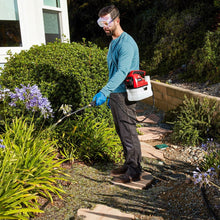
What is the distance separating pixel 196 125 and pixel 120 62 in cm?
215

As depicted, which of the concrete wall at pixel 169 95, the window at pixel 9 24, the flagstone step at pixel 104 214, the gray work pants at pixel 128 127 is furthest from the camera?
the concrete wall at pixel 169 95

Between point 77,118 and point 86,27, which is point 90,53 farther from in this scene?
point 86,27

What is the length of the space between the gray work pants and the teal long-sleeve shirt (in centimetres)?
13

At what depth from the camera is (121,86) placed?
2916mm

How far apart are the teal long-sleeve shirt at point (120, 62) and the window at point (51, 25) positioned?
323 cm

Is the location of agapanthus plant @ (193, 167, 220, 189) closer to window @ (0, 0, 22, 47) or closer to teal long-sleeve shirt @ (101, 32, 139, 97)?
teal long-sleeve shirt @ (101, 32, 139, 97)

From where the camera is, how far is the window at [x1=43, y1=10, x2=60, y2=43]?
18.4 ft

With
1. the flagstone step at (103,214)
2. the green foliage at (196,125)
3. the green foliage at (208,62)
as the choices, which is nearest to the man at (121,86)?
the flagstone step at (103,214)

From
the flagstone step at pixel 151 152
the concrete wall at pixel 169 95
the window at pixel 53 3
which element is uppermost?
the window at pixel 53 3

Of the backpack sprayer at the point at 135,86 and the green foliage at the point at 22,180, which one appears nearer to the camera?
the green foliage at the point at 22,180

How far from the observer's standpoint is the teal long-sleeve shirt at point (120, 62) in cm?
271

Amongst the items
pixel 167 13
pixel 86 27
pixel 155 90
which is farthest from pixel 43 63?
pixel 86 27

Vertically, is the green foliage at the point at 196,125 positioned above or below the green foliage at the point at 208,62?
below

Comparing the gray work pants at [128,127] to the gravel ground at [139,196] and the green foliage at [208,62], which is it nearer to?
the gravel ground at [139,196]
